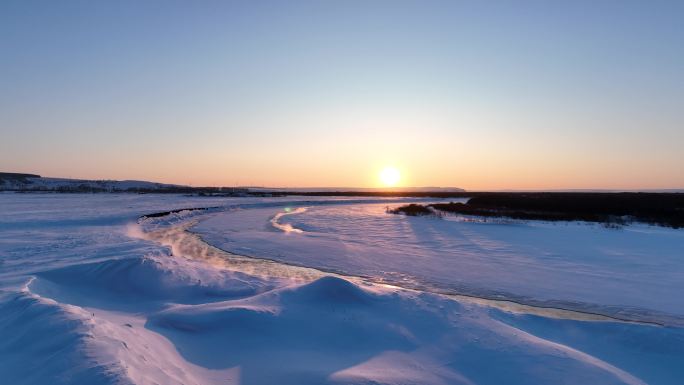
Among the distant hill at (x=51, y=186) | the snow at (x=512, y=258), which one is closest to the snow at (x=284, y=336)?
the snow at (x=512, y=258)

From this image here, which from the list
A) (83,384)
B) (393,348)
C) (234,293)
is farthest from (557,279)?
(83,384)

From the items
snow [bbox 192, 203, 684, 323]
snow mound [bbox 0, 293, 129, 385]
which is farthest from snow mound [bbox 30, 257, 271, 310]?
snow [bbox 192, 203, 684, 323]

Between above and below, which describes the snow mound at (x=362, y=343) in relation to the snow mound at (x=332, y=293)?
below

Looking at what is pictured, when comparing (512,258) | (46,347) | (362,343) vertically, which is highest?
(46,347)

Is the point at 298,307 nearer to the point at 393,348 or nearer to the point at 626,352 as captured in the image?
the point at 393,348

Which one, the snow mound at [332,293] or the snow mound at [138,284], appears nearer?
the snow mound at [332,293]

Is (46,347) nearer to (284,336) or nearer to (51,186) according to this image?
(284,336)

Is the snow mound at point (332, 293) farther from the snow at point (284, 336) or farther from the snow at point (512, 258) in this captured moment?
the snow at point (512, 258)

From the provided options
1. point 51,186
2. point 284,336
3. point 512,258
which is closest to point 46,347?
point 284,336

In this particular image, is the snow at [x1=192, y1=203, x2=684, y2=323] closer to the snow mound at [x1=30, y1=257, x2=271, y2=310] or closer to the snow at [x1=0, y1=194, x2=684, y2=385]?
the snow at [x1=0, y1=194, x2=684, y2=385]

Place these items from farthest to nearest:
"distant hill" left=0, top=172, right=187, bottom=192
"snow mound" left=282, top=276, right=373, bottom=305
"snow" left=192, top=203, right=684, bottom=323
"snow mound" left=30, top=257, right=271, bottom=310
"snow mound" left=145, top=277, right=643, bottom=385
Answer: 1. "distant hill" left=0, top=172, right=187, bottom=192
2. "snow" left=192, top=203, right=684, bottom=323
3. "snow mound" left=30, top=257, right=271, bottom=310
4. "snow mound" left=282, top=276, right=373, bottom=305
5. "snow mound" left=145, top=277, right=643, bottom=385

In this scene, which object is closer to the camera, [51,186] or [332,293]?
[332,293]

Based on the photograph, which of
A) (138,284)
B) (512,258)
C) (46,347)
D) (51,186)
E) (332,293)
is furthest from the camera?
(51,186)

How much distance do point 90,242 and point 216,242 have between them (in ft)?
14.8
